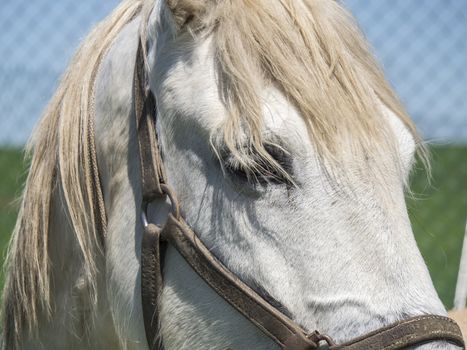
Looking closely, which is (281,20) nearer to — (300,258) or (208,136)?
(208,136)

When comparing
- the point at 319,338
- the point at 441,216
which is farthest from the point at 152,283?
the point at 441,216

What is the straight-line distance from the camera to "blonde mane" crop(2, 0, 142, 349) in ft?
7.03

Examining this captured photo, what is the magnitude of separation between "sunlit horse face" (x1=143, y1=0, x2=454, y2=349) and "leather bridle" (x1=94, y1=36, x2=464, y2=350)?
21 mm

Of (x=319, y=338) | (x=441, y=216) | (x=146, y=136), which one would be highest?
(x=146, y=136)

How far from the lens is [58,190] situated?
7.25 ft

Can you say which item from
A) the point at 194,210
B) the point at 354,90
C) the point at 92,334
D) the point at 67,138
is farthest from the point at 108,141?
the point at 354,90

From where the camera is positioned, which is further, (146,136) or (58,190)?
(58,190)

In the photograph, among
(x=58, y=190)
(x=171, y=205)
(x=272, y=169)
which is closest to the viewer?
(x=272, y=169)

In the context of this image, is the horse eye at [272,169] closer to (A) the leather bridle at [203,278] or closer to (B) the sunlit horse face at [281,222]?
(B) the sunlit horse face at [281,222]

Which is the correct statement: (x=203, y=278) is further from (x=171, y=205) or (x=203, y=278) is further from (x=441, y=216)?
(x=441, y=216)

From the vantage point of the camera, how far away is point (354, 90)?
1.96 meters

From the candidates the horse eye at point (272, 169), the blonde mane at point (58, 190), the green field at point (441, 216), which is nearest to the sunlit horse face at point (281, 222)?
the horse eye at point (272, 169)

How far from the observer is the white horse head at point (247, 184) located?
5.79 ft

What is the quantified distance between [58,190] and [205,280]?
0.52m
